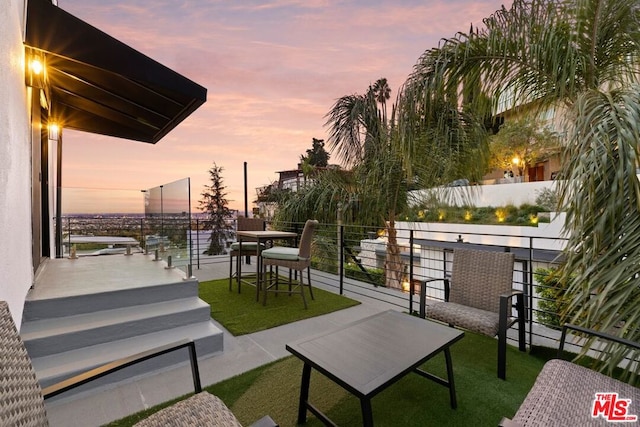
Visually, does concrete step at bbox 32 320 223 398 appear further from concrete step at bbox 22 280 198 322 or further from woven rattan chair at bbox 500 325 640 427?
woven rattan chair at bbox 500 325 640 427

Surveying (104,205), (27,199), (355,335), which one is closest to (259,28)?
(104,205)

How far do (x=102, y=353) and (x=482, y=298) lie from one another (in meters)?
3.17

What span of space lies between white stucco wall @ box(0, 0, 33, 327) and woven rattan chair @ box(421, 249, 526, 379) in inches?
119

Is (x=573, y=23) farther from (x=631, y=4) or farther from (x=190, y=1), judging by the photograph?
(x=190, y=1)

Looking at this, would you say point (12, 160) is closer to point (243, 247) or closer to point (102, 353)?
point (102, 353)

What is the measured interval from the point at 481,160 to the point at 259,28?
4985 mm

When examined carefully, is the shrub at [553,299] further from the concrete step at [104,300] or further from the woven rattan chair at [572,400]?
the concrete step at [104,300]

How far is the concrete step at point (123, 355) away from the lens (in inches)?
81.1

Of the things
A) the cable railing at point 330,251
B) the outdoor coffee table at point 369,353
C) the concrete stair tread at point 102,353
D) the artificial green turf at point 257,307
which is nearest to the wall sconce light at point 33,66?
the cable railing at point 330,251

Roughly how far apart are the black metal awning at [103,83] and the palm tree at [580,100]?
8.48 feet

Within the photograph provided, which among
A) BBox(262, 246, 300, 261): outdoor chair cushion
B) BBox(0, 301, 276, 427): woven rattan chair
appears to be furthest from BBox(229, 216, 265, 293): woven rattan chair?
BBox(0, 301, 276, 427): woven rattan chair

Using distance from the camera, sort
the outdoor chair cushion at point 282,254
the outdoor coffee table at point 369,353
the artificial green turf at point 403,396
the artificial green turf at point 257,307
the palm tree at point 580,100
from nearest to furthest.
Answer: the outdoor coffee table at point 369,353, the palm tree at point 580,100, the artificial green turf at point 403,396, the artificial green turf at point 257,307, the outdoor chair cushion at point 282,254

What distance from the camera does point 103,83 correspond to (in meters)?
3.04

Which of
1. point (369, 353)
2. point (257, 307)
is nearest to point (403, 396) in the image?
point (369, 353)
